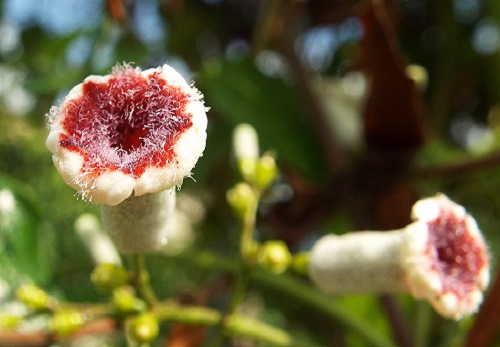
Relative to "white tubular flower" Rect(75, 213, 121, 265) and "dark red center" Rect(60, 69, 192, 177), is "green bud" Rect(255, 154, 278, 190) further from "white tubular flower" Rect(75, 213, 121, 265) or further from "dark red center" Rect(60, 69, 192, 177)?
"dark red center" Rect(60, 69, 192, 177)

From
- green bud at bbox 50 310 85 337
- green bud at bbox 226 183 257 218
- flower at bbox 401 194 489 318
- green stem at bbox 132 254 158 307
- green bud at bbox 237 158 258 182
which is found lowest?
flower at bbox 401 194 489 318

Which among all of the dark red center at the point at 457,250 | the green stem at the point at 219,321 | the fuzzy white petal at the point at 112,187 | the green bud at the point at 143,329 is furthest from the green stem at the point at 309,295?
the fuzzy white petal at the point at 112,187

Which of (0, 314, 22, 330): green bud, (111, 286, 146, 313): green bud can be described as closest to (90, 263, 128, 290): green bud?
(111, 286, 146, 313): green bud

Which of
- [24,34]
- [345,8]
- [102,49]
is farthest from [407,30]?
[24,34]

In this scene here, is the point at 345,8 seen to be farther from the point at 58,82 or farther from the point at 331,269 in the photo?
the point at 331,269

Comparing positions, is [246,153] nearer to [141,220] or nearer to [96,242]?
[96,242]

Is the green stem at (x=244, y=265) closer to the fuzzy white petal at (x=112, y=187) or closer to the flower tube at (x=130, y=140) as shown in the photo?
the flower tube at (x=130, y=140)
